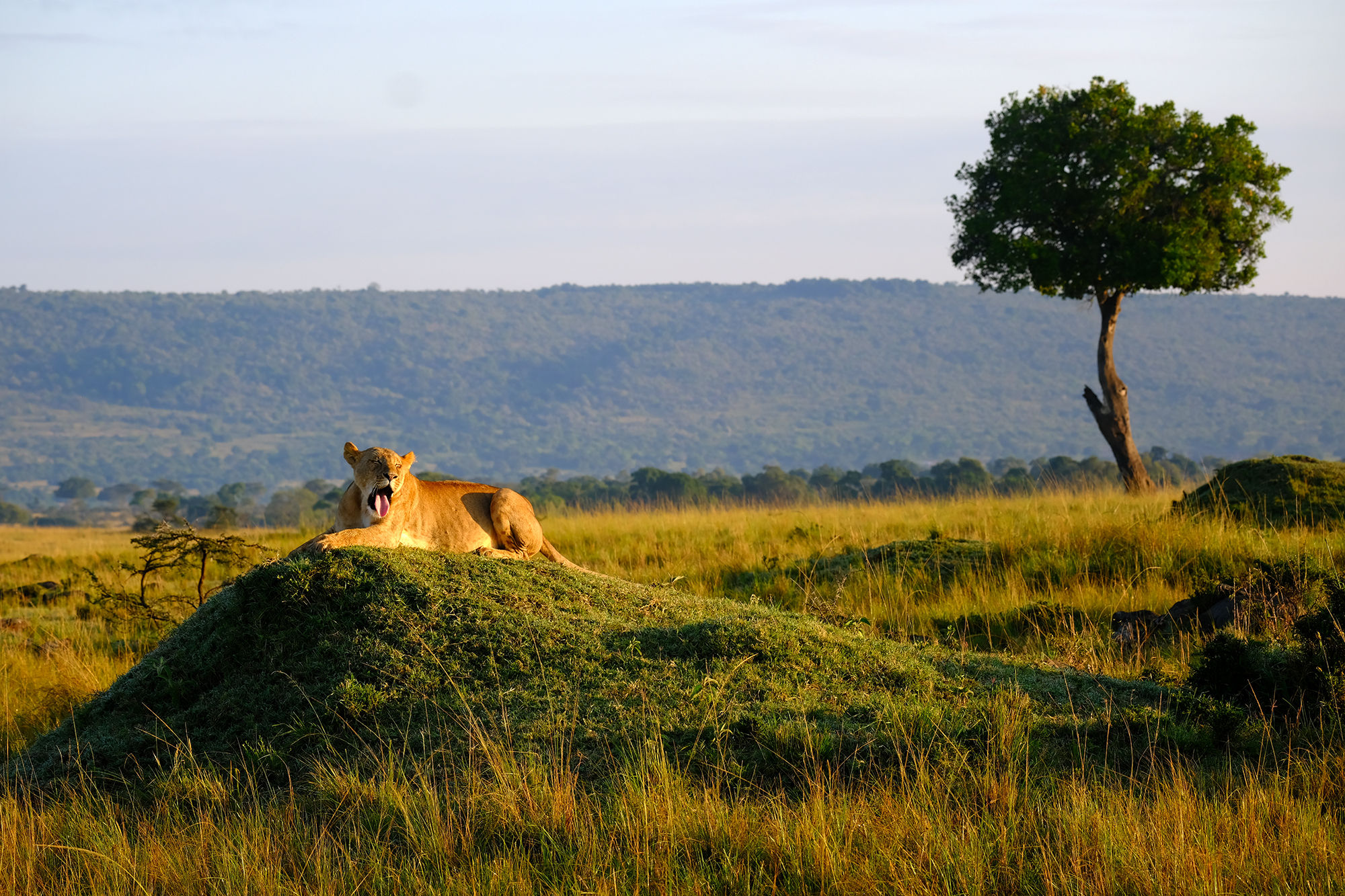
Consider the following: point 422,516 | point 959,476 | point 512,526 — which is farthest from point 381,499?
point 959,476

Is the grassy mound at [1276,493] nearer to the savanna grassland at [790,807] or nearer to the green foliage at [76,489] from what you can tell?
the savanna grassland at [790,807]

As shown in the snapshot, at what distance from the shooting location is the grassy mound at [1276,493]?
1241cm

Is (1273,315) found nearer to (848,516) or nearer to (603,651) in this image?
(848,516)

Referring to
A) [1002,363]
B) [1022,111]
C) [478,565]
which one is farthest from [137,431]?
[478,565]

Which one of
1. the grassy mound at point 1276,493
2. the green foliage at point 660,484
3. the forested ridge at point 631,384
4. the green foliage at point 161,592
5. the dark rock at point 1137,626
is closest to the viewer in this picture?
the dark rock at point 1137,626

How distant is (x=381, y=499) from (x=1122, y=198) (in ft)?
55.1

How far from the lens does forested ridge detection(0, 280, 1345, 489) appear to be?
137125mm

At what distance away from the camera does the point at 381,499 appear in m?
6.04

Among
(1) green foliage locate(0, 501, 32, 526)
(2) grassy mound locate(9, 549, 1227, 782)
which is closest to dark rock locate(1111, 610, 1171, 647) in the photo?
→ (2) grassy mound locate(9, 549, 1227, 782)

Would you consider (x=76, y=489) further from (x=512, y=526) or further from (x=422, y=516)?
(x=422, y=516)

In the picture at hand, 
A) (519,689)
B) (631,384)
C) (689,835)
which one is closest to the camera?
(689,835)

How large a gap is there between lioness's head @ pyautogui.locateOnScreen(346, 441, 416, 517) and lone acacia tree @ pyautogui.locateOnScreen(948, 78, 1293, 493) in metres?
15.4

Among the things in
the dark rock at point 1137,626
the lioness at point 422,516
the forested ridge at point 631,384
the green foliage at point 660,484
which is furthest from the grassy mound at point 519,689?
the forested ridge at point 631,384

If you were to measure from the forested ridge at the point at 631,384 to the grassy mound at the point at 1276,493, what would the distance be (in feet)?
378
